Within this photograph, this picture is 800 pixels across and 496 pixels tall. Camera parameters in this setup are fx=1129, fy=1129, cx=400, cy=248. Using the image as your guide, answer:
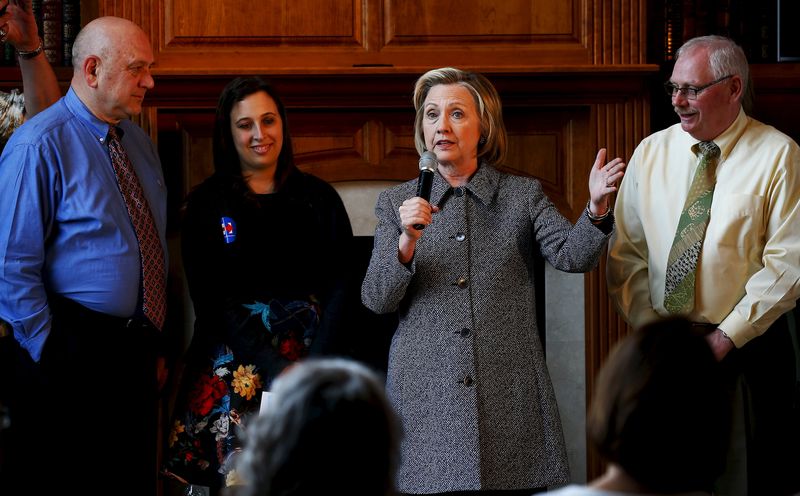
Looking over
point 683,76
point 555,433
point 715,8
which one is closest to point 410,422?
point 555,433

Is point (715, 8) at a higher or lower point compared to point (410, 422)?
higher

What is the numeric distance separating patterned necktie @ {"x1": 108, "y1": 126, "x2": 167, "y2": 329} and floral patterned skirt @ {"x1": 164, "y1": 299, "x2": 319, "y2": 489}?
0.22 metres

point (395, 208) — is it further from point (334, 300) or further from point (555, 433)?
point (555, 433)

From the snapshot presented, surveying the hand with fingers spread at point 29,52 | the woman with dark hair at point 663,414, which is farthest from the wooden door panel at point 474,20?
the woman with dark hair at point 663,414

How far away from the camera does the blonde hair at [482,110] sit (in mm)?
2846

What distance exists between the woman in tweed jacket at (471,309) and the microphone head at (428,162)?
98 millimetres

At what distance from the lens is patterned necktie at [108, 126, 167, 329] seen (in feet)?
9.73

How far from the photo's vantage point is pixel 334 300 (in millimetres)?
3018

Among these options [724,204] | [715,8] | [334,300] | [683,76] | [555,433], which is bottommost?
[555,433]

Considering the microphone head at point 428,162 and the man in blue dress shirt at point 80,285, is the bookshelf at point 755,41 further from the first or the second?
the man in blue dress shirt at point 80,285

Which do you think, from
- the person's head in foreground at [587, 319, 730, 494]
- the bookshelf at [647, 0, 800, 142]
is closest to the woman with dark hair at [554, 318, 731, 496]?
the person's head in foreground at [587, 319, 730, 494]

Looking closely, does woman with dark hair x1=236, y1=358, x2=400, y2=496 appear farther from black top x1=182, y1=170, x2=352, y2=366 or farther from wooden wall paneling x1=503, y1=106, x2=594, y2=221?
wooden wall paneling x1=503, y1=106, x2=594, y2=221

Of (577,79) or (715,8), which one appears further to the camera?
(715,8)

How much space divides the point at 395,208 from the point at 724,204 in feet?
2.80
